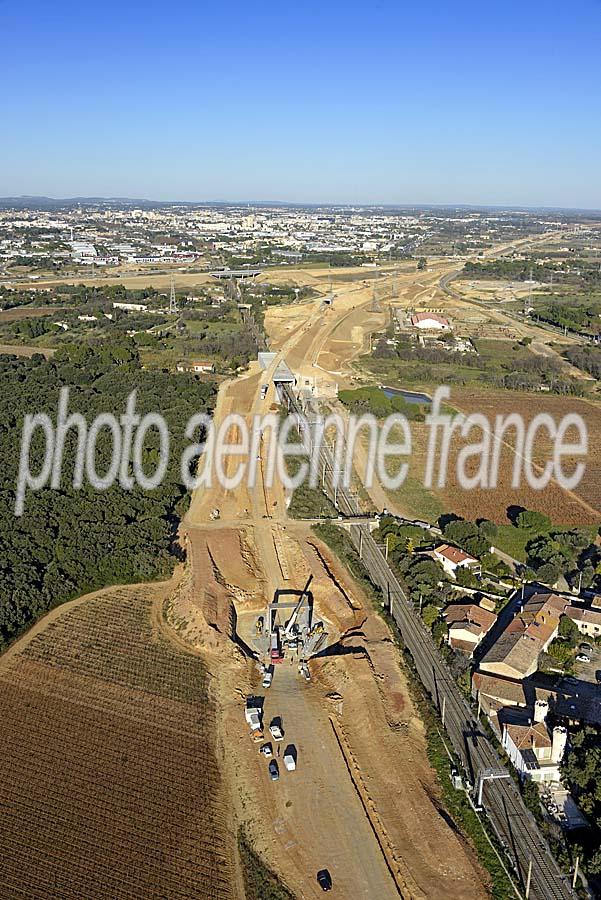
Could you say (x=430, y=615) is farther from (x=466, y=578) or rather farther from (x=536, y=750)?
(x=536, y=750)

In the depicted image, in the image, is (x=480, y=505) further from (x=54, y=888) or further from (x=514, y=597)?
(x=54, y=888)

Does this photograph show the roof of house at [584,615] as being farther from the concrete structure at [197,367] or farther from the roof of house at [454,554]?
the concrete structure at [197,367]

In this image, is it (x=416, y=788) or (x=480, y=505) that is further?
(x=480, y=505)

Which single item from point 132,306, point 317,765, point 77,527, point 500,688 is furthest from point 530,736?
point 132,306

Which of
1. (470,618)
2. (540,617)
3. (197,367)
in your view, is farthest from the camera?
(197,367)

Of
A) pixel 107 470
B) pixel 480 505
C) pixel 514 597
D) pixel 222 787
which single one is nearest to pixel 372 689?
pixel 222 787

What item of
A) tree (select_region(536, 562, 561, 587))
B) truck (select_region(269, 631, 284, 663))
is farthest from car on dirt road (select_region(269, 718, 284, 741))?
tree (select_region(536, 562, 561, 587))
